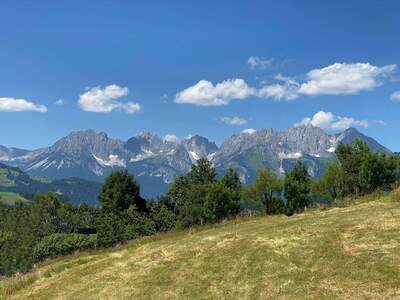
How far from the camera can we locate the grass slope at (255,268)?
22438 mm

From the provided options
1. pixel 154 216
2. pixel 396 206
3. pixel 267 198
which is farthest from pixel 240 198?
pixel 396 206

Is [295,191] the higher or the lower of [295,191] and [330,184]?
the lower

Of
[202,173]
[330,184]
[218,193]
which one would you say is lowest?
[218,193]

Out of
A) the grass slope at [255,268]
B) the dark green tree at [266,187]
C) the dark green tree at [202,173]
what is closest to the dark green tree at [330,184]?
the dark green tree at [266,187]

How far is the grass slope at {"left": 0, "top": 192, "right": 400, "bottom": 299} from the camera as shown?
73.6 ft

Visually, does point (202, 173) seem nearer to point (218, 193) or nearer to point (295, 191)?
point (218, 193)

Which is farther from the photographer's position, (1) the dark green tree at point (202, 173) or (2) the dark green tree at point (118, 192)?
(1) the dark green tree at point (202, 173)

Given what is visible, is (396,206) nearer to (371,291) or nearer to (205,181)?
(371,291)

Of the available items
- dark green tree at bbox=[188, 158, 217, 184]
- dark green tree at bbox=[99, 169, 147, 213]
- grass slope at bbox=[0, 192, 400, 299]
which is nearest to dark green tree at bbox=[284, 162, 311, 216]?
dark green tree at bbox=[188, 158, 217, 184]

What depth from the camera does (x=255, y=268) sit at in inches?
1021

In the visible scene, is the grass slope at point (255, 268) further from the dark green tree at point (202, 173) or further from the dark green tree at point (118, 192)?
the dark green tree at point (202, 173)

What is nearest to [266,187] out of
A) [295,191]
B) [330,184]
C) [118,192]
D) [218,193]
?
[295,191]

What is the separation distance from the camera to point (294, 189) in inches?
5984

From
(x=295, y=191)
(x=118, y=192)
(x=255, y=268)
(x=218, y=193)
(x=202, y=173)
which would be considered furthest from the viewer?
(x=202, y=173)
